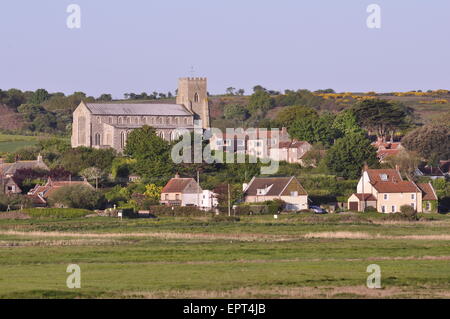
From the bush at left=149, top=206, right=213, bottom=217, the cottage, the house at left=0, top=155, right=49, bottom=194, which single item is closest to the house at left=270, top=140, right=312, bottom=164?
the cottage

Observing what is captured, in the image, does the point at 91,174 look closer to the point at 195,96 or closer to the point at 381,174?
the point at 381,174

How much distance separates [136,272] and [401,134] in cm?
9269

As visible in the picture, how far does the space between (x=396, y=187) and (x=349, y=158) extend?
11.9m

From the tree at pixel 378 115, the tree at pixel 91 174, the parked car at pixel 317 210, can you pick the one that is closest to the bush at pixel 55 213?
the parked car at pixel 317 210

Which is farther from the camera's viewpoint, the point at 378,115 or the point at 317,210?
the point at 378,115

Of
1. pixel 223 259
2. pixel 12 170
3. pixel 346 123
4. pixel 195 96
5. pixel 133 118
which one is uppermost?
pixel 195 96

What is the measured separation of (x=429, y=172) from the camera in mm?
102312

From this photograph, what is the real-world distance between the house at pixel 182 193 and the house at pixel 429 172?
21.9m

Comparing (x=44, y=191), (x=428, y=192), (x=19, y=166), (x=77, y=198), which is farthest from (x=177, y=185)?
(x=428, y=192)

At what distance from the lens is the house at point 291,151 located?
357ft

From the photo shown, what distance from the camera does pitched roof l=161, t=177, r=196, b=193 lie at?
284ft

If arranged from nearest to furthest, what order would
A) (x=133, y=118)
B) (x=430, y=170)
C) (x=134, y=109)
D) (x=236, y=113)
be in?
(x=430, y=170)
(x=133, y=118)
(x=134, y=109)
(x=236, y=113)

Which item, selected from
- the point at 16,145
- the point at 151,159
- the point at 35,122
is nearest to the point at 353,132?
the point at 151,159
